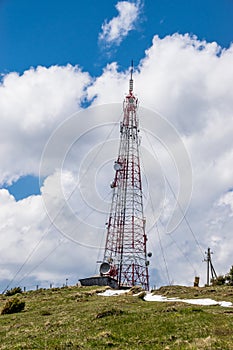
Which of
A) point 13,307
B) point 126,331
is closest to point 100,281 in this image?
point 13,307

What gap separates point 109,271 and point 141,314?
118ft

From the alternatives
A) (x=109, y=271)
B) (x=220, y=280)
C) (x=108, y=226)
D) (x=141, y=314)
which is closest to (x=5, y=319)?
(x=141, y=314)

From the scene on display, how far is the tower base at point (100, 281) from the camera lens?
63688 millimetres

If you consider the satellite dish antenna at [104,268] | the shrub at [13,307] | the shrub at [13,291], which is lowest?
the shrub at [13,307]

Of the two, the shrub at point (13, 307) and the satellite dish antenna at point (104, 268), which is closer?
the shrub at point (13, 307)

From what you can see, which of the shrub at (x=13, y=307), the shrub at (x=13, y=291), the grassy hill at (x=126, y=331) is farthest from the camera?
the shrub at (x=13, y=291)

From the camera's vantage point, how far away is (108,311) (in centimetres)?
2969

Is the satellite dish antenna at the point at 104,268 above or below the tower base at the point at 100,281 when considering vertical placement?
above

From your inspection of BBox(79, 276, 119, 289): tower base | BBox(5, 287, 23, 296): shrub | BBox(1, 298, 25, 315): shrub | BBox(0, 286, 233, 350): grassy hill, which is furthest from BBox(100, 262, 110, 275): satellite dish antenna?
BBox(0, 286, 233, 350): grassy hill

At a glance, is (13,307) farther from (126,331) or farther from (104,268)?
(104,268)

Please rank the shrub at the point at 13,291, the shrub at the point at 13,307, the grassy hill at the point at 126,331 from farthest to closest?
the shrub at the point at 13,291, the shrub at the point at 13,307, the grassy hill at the point at 126,331

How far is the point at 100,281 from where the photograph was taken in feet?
210

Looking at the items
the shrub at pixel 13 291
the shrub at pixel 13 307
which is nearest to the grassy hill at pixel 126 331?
the shrub at pixel 13 307

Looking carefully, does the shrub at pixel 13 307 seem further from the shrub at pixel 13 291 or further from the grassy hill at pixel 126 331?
the shrub at pixel 13 291
